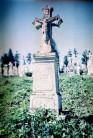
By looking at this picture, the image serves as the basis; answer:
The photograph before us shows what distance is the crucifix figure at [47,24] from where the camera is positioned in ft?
14.0

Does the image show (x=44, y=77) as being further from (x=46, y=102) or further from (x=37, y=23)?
(x=37, y=23)

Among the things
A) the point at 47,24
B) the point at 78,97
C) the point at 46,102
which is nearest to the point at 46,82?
the point at 46,102

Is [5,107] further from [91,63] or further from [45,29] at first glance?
[91,63]

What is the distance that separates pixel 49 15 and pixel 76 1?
67 cm

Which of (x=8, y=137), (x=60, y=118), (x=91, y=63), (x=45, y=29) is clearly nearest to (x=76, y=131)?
(x=60, y=118)

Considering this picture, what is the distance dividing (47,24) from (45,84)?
123 centimetres

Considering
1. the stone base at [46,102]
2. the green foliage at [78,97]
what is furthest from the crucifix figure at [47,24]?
the green foliage at [78,97]

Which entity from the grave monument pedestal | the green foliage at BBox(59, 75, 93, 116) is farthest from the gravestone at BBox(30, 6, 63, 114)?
the green foliage at BBox(59, 75, 93, 116)

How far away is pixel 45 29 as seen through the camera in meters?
4.34

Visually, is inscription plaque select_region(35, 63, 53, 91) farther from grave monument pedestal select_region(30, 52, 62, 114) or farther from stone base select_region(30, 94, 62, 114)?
stone base select_region(30, 94, 62, 114)

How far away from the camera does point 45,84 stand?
159 inches

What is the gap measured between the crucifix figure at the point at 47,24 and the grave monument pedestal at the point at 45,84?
0.88 ft

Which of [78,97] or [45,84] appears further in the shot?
[78,97]

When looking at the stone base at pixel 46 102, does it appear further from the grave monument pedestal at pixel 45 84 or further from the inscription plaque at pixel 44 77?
the inscription plaque at pixel 44 77
